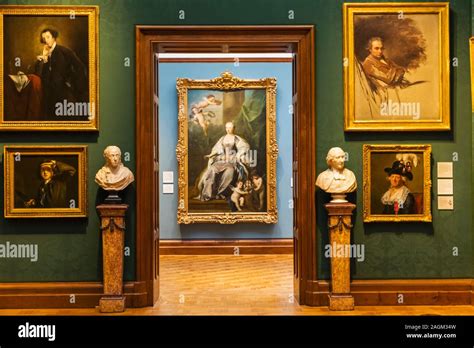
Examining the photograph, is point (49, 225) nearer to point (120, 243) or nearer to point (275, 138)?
point (120, 243)

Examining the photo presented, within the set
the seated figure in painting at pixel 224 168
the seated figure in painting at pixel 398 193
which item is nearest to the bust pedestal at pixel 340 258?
the seated figure in painting at pixel 398 193

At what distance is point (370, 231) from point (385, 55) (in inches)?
96.9

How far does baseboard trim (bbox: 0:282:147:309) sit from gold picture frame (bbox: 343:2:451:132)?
3.79 meters

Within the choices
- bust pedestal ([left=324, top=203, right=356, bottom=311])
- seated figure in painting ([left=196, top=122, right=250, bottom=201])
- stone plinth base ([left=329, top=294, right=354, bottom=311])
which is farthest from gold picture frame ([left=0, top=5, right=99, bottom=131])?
seated figure in painting ([left=196, top=122, right=250, bottom=201])

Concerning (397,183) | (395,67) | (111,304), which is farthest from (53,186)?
(395,67)

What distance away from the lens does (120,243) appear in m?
7.84

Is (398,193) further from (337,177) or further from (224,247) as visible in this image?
(224,247)

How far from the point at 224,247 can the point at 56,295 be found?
21.7 ft

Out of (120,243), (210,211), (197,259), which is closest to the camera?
(120,243)

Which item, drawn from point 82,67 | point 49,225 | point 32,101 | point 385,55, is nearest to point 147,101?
point 82,67

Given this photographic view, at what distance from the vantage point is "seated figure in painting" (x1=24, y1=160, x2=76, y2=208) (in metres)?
8.12

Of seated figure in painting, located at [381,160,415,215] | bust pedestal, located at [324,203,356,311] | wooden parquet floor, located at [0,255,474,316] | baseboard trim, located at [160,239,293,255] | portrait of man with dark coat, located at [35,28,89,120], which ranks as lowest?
wooden parquet floor, located at [0,255,474,316]

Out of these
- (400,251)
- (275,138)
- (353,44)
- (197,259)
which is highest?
(353,44)

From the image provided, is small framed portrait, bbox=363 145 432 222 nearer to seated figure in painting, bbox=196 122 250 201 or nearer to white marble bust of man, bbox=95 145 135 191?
white marble bust of man, bbox=95 145 135 191
